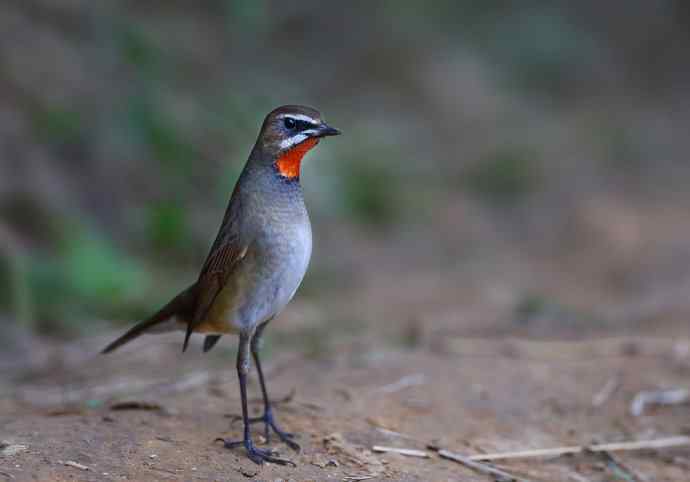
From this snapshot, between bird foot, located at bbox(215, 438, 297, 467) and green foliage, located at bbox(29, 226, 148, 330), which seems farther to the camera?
green foliage, located at bbox(29, 226, 148, 330)

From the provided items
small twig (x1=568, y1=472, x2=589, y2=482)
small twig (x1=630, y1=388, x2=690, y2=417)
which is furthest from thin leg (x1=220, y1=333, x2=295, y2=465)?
small twig (x1=630, y1=388, x2=690, y2=417)

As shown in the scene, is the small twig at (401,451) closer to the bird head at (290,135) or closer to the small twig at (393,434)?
the small twig at (393,434)

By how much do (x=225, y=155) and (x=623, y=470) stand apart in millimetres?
6545

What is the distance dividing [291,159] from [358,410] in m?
1.69

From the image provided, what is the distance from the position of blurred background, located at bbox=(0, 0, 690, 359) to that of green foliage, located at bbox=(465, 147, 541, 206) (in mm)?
34

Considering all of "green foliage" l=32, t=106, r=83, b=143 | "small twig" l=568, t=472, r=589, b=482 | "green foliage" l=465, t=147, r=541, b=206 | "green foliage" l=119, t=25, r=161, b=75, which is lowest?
"small twig" l=568, t=472, r=589, b=482

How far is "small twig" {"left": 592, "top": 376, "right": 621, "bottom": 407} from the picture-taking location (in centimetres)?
635

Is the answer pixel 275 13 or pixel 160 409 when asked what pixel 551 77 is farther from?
pixel 160 409

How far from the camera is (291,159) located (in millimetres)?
5172

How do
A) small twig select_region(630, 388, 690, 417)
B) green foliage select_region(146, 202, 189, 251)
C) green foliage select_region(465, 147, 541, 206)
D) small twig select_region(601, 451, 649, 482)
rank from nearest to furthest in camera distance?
small twig select_region(601, 451, 649, 482) → small twig select_region(630, 388, 690, 417) → green foliage select_region(146, 202, 189, 251) → green foliage select_region(465, 147, 541, 206)

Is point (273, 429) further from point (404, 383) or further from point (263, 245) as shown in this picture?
point (404, 383)

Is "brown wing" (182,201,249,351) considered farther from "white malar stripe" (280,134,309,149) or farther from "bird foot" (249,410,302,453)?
"bird foot" (249,410,302,453)

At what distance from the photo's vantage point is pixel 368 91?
54.9 ft

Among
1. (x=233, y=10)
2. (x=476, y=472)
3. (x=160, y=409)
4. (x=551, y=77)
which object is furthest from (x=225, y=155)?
(x=551, y=77)
